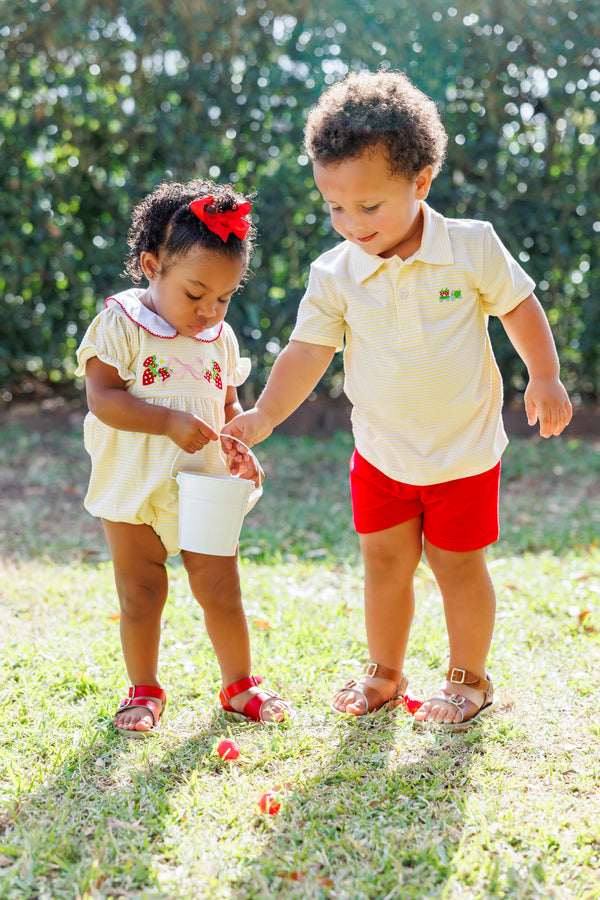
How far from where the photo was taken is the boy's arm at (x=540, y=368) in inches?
90.7

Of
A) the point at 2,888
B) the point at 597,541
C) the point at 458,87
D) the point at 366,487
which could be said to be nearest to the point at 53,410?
the point at 458,87

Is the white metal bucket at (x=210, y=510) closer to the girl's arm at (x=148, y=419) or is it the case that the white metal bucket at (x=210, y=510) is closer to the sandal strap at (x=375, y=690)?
the girl's arm at (x=148, y=419)

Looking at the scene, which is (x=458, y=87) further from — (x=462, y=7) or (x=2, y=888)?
(x=2, y=888)

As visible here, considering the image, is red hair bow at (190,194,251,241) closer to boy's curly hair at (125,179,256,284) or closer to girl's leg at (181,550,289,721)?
boy's curly hair at (125,179,256,284)

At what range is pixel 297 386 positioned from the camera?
247 cm

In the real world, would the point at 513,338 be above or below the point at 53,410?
above

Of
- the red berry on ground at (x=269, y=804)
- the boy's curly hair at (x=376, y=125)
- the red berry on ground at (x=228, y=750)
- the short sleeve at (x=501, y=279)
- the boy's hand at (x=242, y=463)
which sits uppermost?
the boy's curly hair at (x=376, y=125)

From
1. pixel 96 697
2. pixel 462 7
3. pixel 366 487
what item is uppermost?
pixel 462 7

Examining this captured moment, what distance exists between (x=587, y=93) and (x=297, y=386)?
4.57 m

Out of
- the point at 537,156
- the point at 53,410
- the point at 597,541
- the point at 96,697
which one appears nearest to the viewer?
the point at 96,697

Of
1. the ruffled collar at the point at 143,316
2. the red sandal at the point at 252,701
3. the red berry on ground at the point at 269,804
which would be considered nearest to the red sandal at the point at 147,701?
the red sandal at the point at 252,701

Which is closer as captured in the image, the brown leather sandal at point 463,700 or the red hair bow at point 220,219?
→ the red hair bow at point 220,219

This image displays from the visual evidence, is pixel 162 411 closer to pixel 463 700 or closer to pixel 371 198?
pixel 371 198

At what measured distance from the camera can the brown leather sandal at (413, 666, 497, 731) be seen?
238 centimetres
